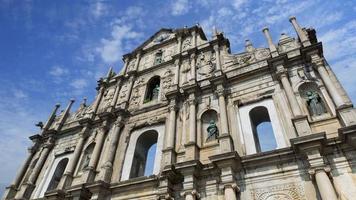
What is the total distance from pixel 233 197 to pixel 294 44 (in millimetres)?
7727

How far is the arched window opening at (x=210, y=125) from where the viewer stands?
10.7 metres

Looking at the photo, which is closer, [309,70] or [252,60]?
[309,70]

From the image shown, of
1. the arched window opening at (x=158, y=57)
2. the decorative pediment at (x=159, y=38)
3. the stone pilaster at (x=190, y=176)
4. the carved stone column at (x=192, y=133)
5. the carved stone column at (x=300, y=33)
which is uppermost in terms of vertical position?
the decorative pediment at (x=159, y=38)

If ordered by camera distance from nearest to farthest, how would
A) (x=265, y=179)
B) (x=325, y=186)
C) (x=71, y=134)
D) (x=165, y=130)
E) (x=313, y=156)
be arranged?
(x=325, y=186) → (x=313, y=156) → (x=265, y=179) → (x=165, y=130) → (x=71, y=134)

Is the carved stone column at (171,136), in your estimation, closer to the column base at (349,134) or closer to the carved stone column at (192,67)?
the carved stone column at (192,67)

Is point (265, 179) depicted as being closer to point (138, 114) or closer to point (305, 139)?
point (305, 139)

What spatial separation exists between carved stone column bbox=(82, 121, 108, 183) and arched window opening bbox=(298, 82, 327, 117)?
929cm

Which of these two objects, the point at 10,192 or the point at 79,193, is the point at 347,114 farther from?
the point at 10,192

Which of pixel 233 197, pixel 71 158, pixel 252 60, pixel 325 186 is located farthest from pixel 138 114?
pixel 325 186

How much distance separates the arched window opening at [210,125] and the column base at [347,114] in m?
4.36

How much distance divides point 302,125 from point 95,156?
9048 millimetres

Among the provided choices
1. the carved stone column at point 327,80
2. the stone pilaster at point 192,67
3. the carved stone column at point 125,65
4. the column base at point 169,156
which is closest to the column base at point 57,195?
the column base at point 169,156

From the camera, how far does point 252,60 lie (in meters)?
12.7

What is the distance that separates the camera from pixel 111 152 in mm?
12211
